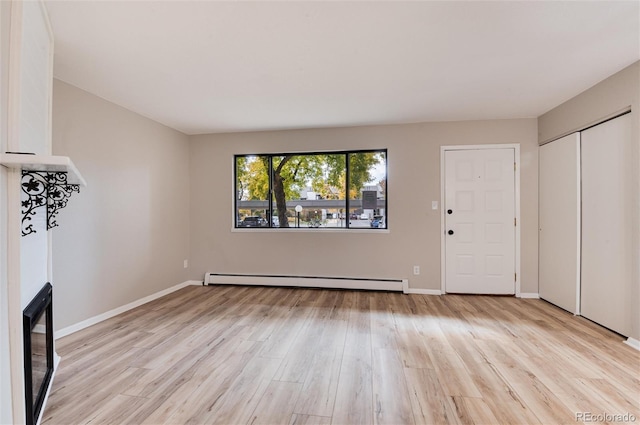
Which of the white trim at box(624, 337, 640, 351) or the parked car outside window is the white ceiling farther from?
the white trim at box(624, 337, 640, 351)

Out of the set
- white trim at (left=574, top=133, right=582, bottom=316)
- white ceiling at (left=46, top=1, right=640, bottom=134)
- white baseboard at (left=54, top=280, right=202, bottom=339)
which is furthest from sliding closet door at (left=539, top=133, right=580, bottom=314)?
white baseboard at (left=54, top=280, right=202, bottom=339)

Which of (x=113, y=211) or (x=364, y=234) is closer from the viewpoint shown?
(x=113, y=211)

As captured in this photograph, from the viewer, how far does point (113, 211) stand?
3.23 meters

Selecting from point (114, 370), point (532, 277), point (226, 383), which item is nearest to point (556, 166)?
point (532, 277)

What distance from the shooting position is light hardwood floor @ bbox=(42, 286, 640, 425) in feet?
5.41

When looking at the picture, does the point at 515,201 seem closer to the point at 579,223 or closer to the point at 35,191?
the point at 579,223

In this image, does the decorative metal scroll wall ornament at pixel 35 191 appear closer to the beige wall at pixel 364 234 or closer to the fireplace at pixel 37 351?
the fireplace at pixel 37 351

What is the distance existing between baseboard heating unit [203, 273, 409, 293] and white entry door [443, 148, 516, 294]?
0.82 meters

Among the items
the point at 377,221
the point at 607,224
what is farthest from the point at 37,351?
the point at 607,224

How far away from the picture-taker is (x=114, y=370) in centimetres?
208

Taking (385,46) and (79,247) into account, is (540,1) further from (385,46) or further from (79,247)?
(79,247)

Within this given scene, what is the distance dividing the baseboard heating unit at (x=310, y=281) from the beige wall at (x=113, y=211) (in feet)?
2.19

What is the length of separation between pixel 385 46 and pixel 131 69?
86.8 inches

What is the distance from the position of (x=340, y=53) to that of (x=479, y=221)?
303cm
